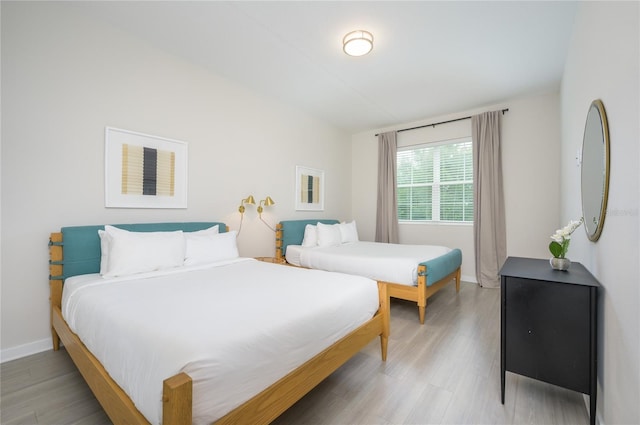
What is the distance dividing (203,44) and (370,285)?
9.12ft

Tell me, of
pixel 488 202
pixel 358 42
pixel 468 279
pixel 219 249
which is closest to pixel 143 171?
pixel 219 249

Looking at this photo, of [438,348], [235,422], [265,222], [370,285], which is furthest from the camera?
[265,222]

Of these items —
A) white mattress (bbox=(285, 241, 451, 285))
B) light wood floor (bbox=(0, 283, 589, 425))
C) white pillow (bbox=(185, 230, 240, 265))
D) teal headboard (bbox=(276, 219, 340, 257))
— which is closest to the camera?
light wood floor (bbox=(0, 283, 589, 425))

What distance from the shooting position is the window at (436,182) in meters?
4.43

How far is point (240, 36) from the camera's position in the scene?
2.58 m

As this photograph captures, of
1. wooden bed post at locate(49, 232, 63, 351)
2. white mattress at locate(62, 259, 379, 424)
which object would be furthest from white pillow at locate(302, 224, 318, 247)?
wooden bed post at locate(49, 232, 63, 351)

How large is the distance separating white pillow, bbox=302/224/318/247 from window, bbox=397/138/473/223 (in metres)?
1.87

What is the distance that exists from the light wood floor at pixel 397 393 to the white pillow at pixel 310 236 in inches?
74.9

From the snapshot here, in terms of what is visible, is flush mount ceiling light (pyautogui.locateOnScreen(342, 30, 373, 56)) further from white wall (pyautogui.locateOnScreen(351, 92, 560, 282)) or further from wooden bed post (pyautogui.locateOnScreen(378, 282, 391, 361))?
white wall (pyautogui.locateOnScreen(351, 92, 560, 282))

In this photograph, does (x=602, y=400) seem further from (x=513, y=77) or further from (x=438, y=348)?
(x=513, y=77)

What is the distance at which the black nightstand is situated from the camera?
135 centimetres

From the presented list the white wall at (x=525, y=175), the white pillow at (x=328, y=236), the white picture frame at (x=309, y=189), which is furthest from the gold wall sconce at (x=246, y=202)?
the white wall at (x=525, y=175)

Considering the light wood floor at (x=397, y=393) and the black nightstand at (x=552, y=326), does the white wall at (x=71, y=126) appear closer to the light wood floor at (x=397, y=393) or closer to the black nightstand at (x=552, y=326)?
the light wood floor at (x=397, y=393)

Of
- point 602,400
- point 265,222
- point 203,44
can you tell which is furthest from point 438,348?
point 203,44
